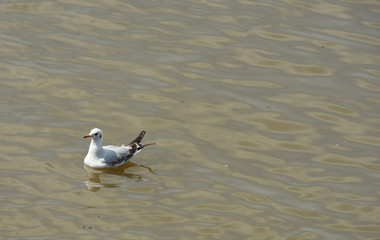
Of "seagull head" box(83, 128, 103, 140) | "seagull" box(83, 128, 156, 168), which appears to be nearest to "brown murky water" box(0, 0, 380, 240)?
"seagull" box(83, 128, 156, 168)

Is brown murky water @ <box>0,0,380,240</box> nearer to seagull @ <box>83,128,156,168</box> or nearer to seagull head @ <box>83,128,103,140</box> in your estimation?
seagull @ <box>83,128,156,168</box>

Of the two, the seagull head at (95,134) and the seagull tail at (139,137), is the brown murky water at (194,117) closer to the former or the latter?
the seagull tail at (139,137)

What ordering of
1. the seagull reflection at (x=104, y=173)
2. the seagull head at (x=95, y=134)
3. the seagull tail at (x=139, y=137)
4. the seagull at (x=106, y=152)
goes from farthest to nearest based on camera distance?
the seagull tail at (x=139, y=137), the seagull head at (x=95, y=134), the seagull at (x=106, y=152), the seagull reflection at (x=104, y=173)

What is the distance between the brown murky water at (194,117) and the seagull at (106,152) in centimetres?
17

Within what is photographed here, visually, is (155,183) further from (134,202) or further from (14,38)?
(14,38)

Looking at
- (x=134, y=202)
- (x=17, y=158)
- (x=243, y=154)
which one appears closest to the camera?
(x=134, y=202)

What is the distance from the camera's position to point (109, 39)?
663 inches

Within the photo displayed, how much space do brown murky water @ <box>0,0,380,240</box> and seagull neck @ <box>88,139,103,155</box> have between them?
0.33 m

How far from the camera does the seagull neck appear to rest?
12.1m

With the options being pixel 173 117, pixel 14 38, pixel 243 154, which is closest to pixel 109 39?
pixel 14 38

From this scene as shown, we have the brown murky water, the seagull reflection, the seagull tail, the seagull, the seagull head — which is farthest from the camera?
the seagull tail

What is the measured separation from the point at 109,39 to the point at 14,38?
6.95 feet

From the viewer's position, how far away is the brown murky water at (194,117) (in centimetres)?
1103

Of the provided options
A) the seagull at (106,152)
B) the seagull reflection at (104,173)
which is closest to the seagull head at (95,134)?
the seagull at (106,152)
